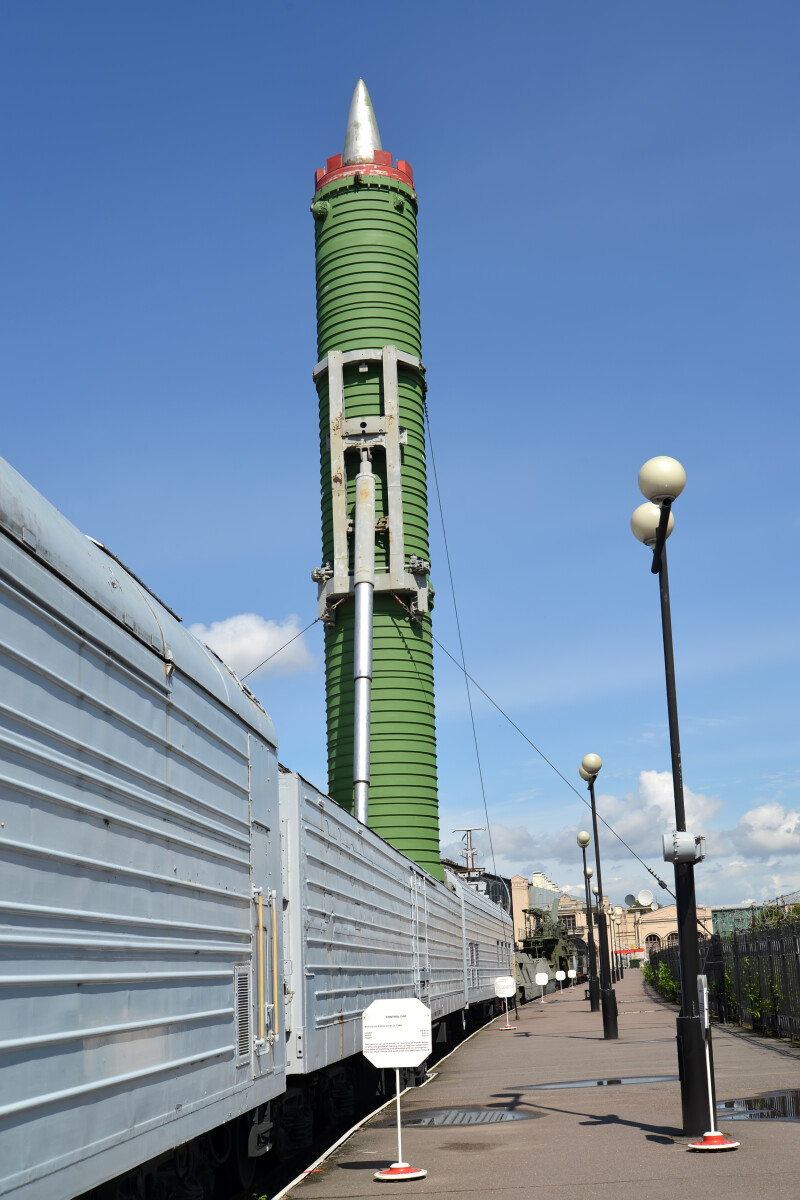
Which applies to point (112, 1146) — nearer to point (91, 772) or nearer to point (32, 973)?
point (32, 973)

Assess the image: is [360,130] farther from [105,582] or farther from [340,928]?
[105,582]

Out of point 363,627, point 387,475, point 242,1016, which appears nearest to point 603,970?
point 363,627

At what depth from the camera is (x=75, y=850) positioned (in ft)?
16.6

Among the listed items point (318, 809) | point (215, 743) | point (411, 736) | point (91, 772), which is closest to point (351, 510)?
point (411, 736)

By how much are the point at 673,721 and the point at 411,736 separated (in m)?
21.0

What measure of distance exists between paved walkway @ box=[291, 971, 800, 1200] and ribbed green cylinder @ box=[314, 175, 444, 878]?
Answer: 43.4ft

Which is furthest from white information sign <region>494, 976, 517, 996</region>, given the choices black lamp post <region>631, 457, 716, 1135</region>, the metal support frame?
black lamp post <region>631, 457, 716, 1135</region>

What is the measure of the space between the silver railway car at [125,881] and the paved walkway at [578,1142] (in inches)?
51.1

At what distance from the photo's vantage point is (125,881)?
223 inches

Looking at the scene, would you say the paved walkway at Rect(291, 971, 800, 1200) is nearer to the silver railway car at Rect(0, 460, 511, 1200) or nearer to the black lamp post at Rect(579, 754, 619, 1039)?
the silver railway car at Rect(0, 460, 511, 1200)

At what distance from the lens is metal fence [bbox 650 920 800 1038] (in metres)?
18.8

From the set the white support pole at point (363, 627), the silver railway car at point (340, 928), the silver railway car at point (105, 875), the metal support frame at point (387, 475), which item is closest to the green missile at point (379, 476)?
the metal support frame at point (387, 475)

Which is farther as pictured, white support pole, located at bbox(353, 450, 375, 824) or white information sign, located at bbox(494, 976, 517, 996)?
white support pole, located at bbox(353, 450, 375, 824)

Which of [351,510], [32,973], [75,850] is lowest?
[32,973]
